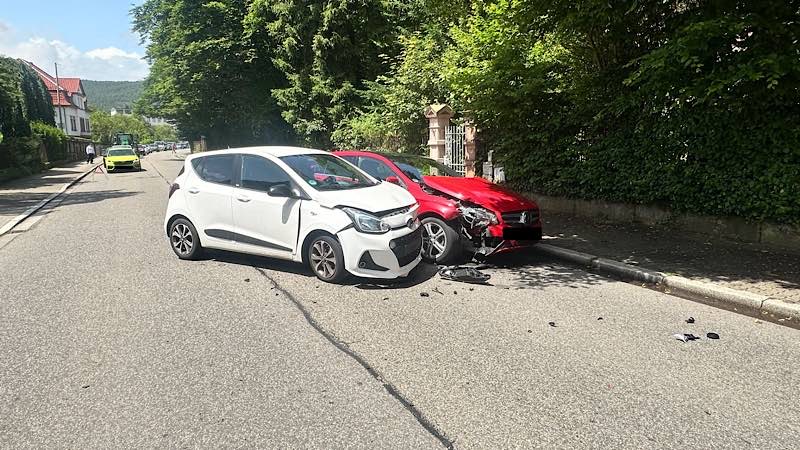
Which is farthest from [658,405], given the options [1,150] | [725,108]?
[1,150]

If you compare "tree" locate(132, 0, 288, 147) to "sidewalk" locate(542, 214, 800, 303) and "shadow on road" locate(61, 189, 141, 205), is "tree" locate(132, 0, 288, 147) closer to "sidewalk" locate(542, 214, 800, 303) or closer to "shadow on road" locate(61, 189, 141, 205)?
"shadow on road" locate(61, 189, 141, 205)

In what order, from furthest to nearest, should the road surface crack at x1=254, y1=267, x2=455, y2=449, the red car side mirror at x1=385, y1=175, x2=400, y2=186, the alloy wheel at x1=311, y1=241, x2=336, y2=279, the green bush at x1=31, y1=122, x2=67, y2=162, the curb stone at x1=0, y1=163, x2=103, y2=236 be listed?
1. the green bush at x1=31, y1=122, x2=67, y2=162
2. the curb stone at x1=0, y1=163, x2=103, y2=236
3. the red car side mirror at x1=385, y1=175, x2=400, y2=186
4. the alloy wheel at x1=311, y1=241, x2=336, y2=279
5. the road surface crack at x1=254, y1=267, x2=455, y2=449

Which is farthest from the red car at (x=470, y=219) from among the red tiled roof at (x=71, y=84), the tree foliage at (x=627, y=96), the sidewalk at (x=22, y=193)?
the red tiled roof at (x=71, y=84)

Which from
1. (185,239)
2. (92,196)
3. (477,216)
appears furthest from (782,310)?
(92,196)

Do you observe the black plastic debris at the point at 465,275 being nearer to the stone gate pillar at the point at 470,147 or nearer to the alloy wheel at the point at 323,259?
the alloy wheel at the point at 323,259

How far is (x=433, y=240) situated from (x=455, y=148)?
7.42 m

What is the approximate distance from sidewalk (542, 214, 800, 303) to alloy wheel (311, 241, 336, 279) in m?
3.89

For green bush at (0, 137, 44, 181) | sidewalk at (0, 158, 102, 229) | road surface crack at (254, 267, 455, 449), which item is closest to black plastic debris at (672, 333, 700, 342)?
road surface crack at (254, 267, 455, 449)

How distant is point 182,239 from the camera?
754 centimetres

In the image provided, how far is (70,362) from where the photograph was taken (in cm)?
414

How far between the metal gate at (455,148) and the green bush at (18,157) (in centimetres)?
1870

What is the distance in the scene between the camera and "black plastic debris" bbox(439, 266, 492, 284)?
21.4 feet

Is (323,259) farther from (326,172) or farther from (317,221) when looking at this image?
(326,172)

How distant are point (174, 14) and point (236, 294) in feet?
103
